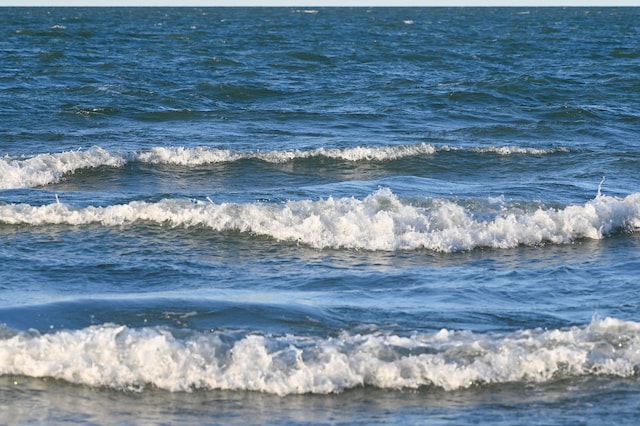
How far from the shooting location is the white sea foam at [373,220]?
973 cm

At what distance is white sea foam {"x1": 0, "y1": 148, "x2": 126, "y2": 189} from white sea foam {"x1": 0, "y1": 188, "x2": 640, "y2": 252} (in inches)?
74.2

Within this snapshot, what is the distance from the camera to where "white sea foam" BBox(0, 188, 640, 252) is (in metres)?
9.73

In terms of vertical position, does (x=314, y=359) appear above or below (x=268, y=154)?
above

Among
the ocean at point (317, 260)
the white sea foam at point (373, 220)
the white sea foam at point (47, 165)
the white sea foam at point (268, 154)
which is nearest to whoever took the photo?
the ocean at point (317, 260)

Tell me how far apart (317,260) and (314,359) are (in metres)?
2.92

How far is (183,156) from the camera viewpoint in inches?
574

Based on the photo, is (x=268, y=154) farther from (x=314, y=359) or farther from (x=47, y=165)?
(x=314, y=359)

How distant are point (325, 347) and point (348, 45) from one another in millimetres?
32101

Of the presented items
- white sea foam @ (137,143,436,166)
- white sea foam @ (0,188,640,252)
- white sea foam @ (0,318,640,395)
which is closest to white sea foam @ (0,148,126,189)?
white sea foam @ (137,143,436,166)

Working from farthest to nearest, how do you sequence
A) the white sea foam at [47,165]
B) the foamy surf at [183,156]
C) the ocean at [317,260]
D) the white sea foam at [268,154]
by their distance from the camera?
the white sea foam at [268,154] < the foamy surf at [183,156] < the white sea foam at [47,165] < the ocean at [317,260]

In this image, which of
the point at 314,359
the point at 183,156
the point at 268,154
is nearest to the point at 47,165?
the point at 183,156

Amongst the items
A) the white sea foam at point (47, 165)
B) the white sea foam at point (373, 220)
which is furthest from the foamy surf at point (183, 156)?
the white sea foam at point (373, 220)

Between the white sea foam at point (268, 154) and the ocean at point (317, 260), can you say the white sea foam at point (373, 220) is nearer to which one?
the ocean at point (317, 260)

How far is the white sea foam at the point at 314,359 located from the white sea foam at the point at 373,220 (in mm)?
3046
